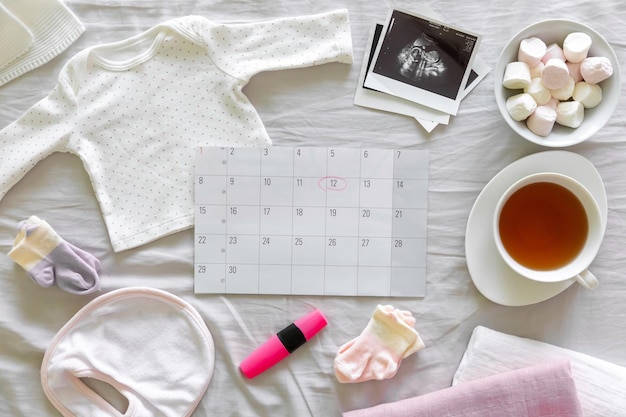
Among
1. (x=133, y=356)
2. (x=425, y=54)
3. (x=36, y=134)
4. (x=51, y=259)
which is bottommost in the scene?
(x=133, y=356)

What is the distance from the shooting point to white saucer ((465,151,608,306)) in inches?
30.7

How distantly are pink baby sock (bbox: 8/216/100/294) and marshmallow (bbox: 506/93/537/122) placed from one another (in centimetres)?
62

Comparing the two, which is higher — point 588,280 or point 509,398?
point 588,280

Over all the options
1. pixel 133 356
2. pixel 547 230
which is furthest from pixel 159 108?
pixel 547 230

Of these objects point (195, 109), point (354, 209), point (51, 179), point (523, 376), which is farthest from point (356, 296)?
point (51, 179)

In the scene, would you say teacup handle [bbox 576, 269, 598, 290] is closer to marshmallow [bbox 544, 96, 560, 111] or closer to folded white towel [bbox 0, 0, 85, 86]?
marshmallow [bbox 544, 96, 560, 111]

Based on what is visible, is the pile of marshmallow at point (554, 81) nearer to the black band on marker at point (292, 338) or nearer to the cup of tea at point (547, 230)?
the cup of tea at point (547, 230)

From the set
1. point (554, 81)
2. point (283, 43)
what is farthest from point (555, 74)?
point (283, 43)

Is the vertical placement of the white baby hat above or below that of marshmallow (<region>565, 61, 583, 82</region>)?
below

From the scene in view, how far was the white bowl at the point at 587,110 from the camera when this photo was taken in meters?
0.75

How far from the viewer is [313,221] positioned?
810mm

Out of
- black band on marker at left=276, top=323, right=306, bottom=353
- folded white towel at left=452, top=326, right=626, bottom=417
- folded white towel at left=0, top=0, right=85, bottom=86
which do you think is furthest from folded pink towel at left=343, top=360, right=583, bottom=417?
folded white towel at left=0, top=0, right=85, bottom=86

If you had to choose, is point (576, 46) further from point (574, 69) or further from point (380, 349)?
point (380, 349)

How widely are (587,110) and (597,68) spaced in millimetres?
59
